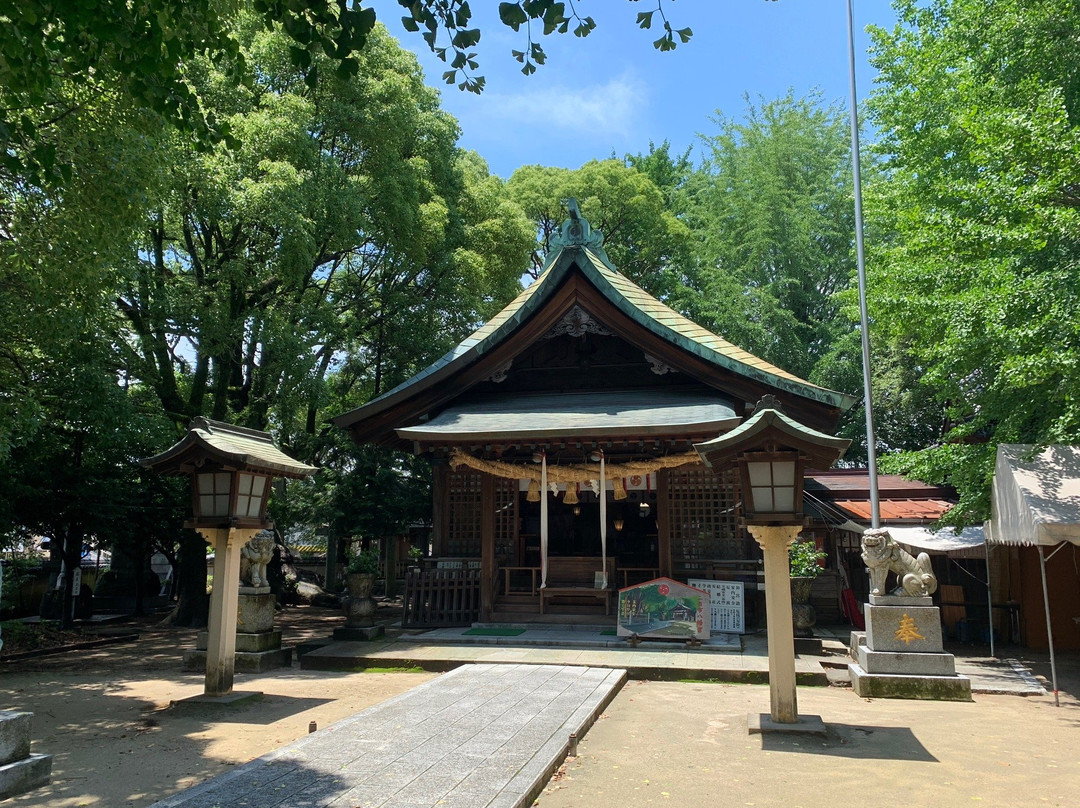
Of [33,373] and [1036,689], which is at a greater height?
[33,373]

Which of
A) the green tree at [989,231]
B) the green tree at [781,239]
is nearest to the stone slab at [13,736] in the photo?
the green tree at [989,231]

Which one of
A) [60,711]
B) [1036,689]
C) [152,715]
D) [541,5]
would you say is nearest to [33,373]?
[60,711]

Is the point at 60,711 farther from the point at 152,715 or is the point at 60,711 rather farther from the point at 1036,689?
the point at 1036,689

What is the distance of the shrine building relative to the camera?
12.3m

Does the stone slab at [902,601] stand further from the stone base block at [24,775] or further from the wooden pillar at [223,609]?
the stone base block at [24,775]

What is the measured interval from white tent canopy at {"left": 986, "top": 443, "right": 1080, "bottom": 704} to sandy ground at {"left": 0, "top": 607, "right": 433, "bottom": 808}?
7.62 meters

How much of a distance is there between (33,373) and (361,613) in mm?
6715

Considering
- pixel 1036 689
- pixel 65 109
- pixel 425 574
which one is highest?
pixel 65 109

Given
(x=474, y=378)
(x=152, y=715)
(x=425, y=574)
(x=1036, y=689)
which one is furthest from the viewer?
(x=474, y=378)

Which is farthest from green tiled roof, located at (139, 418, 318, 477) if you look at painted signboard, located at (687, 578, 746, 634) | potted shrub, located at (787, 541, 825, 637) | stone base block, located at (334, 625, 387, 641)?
potted shrub, located at (787, 541, 825, 637)

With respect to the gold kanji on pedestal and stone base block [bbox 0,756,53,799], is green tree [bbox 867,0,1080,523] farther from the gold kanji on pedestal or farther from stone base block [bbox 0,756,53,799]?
stone base block [bbox 0,756,53,799]

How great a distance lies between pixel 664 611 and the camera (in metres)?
11.6

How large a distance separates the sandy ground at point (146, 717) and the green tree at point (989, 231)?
27.9 feet

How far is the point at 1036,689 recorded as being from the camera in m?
9.56
